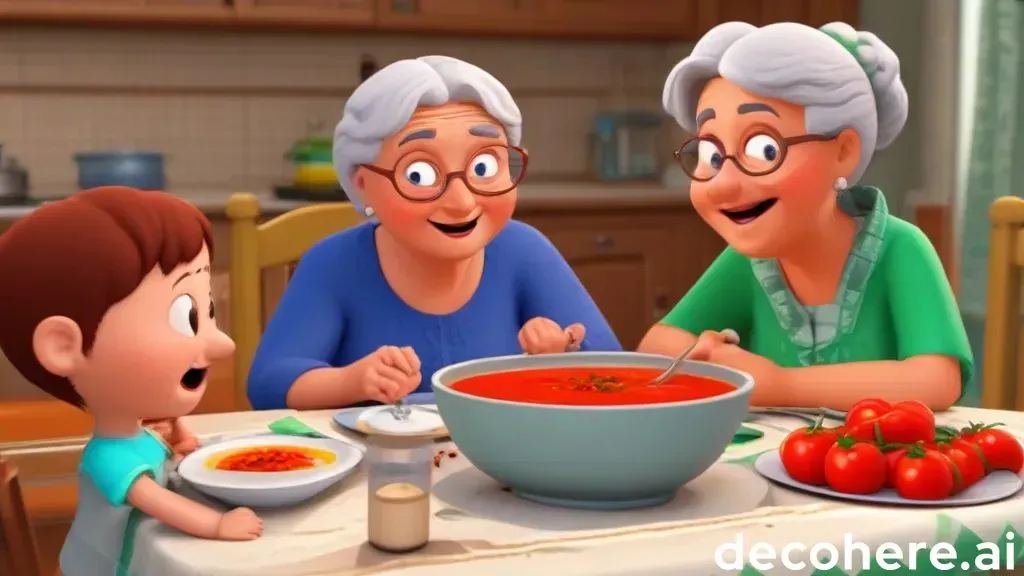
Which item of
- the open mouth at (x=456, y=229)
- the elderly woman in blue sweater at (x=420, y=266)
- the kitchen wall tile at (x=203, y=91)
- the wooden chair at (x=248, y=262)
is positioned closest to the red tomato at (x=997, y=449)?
the elderly woman in blue sweater at (x=420, y=266)

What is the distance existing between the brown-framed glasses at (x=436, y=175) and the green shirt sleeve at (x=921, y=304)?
1.41 ft

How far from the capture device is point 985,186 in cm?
309

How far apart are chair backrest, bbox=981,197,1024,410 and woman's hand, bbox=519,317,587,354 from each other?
0.66 meters

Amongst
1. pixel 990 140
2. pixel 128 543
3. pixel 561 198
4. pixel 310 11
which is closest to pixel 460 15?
pixel 310 11

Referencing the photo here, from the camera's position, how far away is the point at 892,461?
944 millimetres

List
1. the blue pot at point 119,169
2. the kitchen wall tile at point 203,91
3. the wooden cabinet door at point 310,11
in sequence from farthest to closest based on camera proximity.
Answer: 1. the kitchen wall tile at point 203,91
2. the wooden cabinet door at point 310,11
3. the blue pot at point 119,169

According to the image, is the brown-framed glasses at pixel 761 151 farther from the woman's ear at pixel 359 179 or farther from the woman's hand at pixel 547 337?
the woman's ear at pixel 359 179

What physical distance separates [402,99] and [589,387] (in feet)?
1.39

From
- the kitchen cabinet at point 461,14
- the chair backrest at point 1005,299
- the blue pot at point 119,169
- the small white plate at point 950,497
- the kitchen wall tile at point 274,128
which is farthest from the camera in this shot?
the kitchen wall tile at point 274,128

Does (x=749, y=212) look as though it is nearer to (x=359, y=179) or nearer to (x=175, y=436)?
(x=359, y=179)

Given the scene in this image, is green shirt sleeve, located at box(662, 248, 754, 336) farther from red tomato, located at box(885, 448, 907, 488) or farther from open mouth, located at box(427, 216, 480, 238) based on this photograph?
red tomato, located at box(885, 448, 907, 488)

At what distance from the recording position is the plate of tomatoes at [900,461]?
3.02 feet

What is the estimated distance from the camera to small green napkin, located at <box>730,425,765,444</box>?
1118 mm

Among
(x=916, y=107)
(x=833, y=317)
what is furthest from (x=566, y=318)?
(x=916, y=107)
